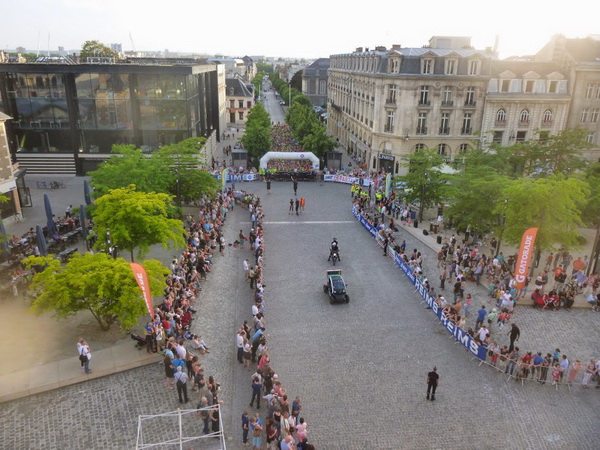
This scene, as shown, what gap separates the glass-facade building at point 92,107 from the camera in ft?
143

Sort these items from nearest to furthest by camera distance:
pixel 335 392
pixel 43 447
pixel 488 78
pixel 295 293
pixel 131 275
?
pixel 43 447 < pixel 335 392 < pixel 131 275 < pixel 295 293 < pixel 488 78

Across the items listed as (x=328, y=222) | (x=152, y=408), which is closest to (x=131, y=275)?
(x=152, y=408)

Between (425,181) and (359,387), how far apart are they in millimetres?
21739

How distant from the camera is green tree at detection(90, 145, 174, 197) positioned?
2873 cm

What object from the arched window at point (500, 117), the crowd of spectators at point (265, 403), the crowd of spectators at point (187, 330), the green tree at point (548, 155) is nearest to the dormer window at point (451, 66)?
the arched window at point (500, 117)

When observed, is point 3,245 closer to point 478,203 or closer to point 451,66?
point 478,203

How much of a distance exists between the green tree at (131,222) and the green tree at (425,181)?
19716 millimetres

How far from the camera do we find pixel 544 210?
23625 millimetres

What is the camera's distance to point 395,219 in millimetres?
37438

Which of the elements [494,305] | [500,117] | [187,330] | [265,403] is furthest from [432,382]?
[500,117]

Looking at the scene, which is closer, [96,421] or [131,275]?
[96,421]

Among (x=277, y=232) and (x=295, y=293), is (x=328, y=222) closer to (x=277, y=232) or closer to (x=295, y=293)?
(x=277, y=232)

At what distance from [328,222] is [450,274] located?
1223 centimetres

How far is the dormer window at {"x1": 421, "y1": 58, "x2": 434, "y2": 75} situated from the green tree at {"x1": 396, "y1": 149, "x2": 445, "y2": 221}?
14.5 m
